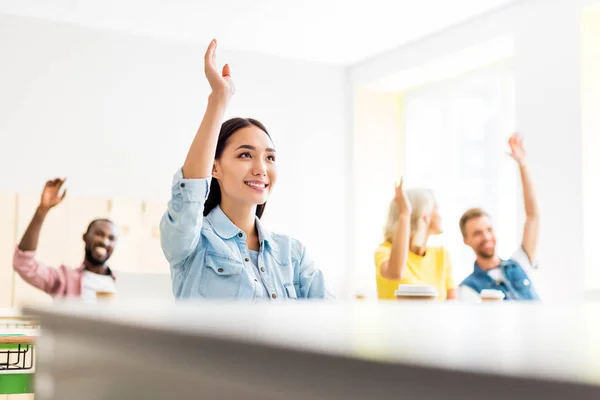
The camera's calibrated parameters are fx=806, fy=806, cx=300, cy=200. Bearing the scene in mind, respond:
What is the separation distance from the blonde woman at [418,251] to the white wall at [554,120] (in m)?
1.46

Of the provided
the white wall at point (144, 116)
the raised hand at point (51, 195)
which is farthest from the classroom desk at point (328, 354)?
the white wall at point (144, 116)

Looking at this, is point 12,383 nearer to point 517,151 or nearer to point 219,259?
point 219,259

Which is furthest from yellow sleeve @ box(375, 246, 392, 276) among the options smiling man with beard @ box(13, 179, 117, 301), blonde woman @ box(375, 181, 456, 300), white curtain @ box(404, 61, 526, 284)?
white curtain @ box(404, 61, 526, 284)

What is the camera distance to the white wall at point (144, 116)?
18.9 feet

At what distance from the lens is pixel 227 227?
5.26 ft

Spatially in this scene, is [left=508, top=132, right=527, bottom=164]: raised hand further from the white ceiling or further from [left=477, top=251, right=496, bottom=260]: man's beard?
the white ceiling

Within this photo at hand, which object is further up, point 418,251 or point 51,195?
point 51,195

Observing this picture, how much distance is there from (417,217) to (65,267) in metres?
2.59

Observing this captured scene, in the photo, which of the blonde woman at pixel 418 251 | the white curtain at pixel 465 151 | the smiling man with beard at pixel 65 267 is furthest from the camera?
the white curtain at pixel 465 151

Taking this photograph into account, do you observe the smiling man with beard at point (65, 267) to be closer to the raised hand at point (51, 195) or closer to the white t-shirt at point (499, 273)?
the raised hand at point (51, 195)

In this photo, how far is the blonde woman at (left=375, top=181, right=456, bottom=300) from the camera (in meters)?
3.32

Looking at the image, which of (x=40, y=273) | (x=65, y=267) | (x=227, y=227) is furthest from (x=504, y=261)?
(x=40, y=273)

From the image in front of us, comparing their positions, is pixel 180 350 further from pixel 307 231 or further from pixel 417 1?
pixel 307 231

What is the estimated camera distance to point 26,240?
518 centimetres
